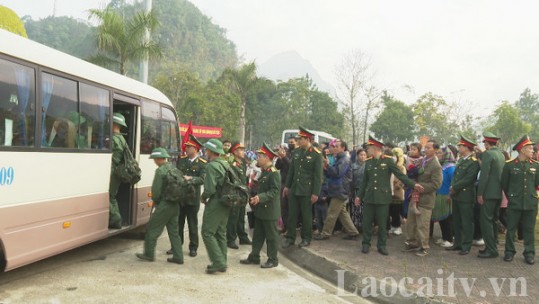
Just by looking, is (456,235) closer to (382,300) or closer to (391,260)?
(391,260)

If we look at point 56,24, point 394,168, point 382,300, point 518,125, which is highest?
point 56,24

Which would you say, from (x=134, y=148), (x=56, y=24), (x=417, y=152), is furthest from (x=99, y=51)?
(x=56, y=24)

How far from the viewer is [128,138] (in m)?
6.79

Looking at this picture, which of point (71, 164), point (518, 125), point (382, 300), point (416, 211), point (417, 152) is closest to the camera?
point (382, 300)

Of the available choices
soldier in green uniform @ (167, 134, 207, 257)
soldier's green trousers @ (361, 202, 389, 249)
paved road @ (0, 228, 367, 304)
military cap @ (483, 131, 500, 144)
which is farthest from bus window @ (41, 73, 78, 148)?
military cap @ (483, 131, 500, 144)

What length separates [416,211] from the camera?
651 cm

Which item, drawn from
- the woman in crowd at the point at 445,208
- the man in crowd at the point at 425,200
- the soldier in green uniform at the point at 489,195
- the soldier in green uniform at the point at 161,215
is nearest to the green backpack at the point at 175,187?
the soldier in green uniform at the point at 161,215

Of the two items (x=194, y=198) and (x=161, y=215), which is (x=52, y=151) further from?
(x=194, y=198)

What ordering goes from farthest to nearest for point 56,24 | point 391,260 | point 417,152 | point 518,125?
point 56,24 → point 518,125 → point 417,152 → point 391,260

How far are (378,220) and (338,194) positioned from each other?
1.03m

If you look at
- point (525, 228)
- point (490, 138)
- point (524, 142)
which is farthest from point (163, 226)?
point (524, 142)

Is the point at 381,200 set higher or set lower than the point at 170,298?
higher

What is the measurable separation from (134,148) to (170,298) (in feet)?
9.91

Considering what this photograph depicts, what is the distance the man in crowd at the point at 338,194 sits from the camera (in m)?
7.25
